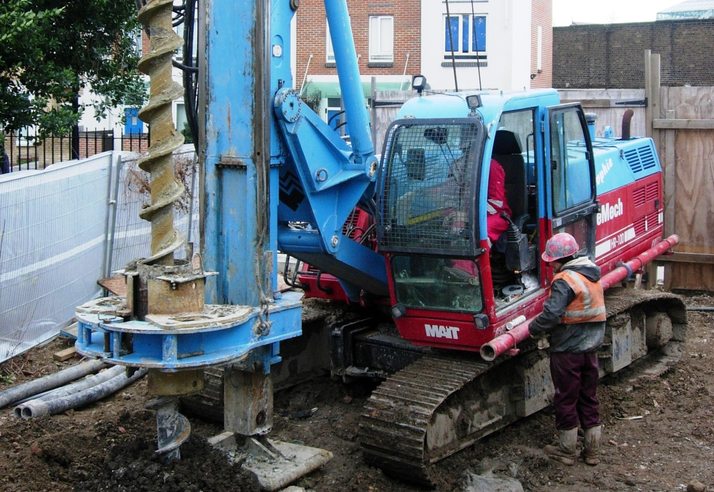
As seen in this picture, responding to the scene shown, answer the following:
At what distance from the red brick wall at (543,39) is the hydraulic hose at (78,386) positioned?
33.0 m

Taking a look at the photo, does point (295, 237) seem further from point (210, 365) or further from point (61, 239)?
point (61, 239)

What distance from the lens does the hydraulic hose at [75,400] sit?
750 cm

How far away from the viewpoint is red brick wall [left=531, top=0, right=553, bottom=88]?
39.6 metres

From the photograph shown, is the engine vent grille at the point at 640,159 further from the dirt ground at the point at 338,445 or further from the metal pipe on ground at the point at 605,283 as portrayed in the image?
the dirt ground at the point at 338,445

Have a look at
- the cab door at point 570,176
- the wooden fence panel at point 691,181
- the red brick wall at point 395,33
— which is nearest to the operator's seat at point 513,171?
the cab door at point 570,176

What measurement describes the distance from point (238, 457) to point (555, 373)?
→ 2.46m

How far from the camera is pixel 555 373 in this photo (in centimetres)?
718

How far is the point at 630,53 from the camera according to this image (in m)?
46.6

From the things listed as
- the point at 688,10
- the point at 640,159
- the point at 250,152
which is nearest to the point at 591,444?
the point at 250,152

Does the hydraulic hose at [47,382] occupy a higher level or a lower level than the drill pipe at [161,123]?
lower

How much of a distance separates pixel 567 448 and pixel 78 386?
12.9 feet

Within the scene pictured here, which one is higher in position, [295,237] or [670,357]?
[295,237]

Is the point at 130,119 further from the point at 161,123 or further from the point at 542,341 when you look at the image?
the point at 161,123

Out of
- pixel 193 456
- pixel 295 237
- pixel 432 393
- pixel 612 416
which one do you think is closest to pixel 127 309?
pixel 193 456
